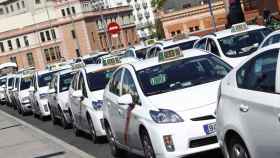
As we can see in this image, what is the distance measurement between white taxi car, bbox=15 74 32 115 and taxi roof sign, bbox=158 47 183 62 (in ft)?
60.9

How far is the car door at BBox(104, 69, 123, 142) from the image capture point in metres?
11.6

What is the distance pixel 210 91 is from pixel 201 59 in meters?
1.36

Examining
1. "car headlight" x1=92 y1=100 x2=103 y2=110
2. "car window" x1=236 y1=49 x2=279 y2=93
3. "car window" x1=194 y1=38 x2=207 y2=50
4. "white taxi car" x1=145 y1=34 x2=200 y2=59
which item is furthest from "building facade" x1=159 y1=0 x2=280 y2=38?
"car window" x1=236 y1=49 x2=279 y2=93

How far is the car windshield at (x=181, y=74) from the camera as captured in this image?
10.5 m

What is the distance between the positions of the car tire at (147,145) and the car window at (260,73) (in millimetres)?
2302

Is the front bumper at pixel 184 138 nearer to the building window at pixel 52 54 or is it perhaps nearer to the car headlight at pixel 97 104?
the car headlight at pixel 97 104

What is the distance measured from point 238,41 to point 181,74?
6.99m

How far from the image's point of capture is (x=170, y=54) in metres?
11.2

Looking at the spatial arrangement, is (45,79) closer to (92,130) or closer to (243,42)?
(243,42)

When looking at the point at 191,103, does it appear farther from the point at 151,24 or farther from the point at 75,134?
the point at 151,24

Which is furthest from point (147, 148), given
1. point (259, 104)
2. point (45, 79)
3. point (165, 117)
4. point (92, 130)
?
point (45, 79)

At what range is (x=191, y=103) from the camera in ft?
31.3

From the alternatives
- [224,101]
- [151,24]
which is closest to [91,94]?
[224,101]

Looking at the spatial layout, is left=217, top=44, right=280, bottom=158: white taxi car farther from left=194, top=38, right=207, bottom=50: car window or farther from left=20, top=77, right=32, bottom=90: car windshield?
left=20, top=77, right=32, bottom=90: car windshield
